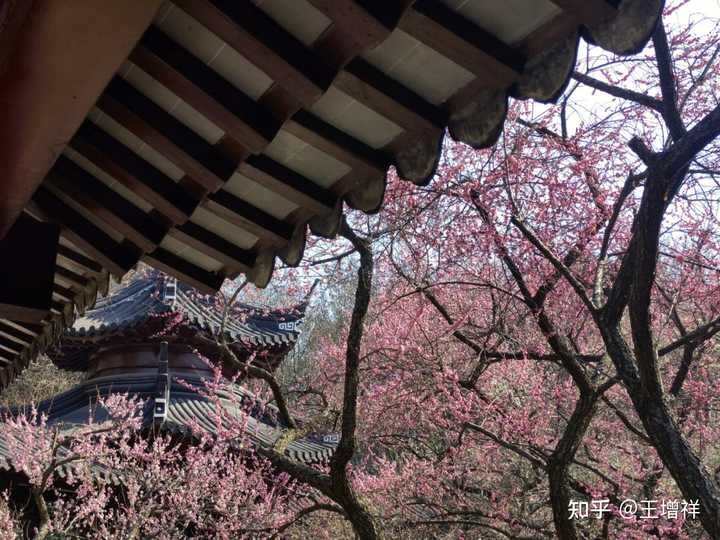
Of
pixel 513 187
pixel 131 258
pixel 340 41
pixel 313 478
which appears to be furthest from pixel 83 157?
pixel 513 187

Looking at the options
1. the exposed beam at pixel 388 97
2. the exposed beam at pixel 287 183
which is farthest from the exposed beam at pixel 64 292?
the exposed beam at pixel 388 97

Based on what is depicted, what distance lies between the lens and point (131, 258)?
2.38 meters

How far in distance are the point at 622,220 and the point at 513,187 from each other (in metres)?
1.64

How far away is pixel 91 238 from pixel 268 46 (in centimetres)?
116

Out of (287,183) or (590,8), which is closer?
(590,8)

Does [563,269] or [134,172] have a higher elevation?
[563,269]

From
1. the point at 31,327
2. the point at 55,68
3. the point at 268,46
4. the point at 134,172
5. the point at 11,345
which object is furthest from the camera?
the point at 11,345

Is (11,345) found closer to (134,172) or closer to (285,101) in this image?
(134,172)

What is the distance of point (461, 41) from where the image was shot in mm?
1485

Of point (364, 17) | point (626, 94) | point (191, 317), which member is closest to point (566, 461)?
point (626, 94)

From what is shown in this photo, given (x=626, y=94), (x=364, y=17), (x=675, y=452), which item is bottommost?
(x=675, y=452)

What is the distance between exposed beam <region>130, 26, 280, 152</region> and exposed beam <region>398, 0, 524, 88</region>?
38cm

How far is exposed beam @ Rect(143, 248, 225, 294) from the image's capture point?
8.67 ft

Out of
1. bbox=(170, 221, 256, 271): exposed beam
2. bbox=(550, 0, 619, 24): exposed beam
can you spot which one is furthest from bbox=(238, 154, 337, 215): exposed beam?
bbox=(550, 0, 619, 24): exposed beam
